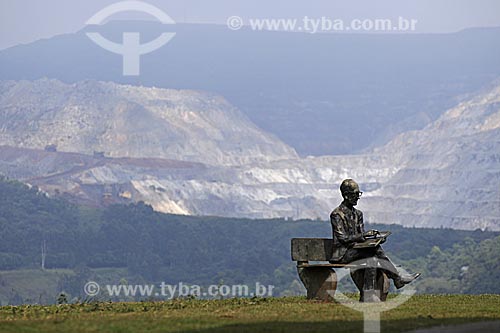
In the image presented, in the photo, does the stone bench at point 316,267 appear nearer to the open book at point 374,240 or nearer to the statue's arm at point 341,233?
the statue's arm at point 341,233

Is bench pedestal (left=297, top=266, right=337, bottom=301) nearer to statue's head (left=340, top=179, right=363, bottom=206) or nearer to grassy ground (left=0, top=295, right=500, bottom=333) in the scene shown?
grassy ground (left=0, top=295, right=500, bottom=333)

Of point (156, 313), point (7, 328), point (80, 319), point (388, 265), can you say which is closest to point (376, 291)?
Result: point (388, 265)

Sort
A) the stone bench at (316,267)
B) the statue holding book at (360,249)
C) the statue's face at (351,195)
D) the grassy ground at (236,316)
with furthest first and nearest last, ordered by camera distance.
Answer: the stone bench at (316,267) < the statue's face at (351,195) < the statue holding book at (360,249) < the grassy ground at (236,316)

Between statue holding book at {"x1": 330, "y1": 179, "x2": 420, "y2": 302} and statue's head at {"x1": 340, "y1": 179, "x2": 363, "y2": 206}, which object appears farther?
statue's head at {"x1": 340, "y1": 179, "x2": 363, "y2": 206}

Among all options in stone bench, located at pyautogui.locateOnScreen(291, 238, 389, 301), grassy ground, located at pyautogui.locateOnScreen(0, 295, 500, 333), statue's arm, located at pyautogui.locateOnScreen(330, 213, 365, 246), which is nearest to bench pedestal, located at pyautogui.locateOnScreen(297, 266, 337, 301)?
stone bench, located at pyautogui.locateOnScreen(291, 238, 389, 301)

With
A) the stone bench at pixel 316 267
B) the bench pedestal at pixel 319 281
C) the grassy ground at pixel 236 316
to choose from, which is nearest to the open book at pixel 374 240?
the stone bench at pixel 316 267

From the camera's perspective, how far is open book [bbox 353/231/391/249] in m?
32.2

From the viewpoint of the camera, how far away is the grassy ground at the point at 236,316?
27.3m

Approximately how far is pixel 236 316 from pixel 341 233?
4.03 metres

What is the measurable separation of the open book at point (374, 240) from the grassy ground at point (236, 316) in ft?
4.78

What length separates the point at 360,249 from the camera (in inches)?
1276

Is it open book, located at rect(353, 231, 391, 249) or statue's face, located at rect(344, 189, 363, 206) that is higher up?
statue's face, located at rect(344, 189, 363, 206)

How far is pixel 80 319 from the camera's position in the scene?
29141 millimetres

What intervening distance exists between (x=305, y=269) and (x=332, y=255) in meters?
1.03
